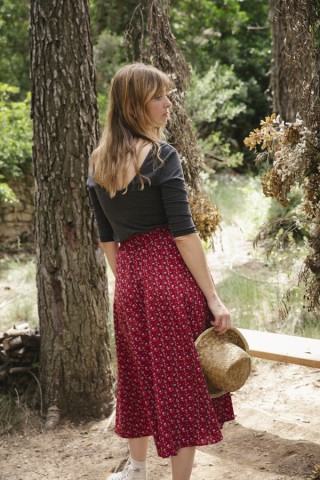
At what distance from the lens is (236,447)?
3.73 metres

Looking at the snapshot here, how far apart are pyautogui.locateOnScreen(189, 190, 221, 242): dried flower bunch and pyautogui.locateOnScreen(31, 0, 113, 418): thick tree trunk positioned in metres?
0.75

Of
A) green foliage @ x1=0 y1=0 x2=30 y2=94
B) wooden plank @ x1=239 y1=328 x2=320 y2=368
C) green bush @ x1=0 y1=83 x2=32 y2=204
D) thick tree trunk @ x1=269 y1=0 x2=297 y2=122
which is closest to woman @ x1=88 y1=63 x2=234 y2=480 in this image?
wooden plank @ x1=239 y1=328 x2=320 y2=368

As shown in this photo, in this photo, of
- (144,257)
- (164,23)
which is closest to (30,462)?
(144,257)

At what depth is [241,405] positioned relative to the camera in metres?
4.33

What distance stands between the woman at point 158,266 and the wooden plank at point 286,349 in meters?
0.86

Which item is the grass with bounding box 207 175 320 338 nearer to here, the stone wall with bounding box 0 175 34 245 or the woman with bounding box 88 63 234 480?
the woman with bounding box 88 63 234 480

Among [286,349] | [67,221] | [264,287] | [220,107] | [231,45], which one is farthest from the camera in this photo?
[231,45]

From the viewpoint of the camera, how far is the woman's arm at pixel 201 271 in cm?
254

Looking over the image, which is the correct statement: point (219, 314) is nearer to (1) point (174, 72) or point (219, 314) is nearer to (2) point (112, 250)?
(2) point (112, 250)

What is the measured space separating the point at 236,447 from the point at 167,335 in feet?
4.88

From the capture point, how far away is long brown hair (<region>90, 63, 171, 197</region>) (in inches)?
99.5

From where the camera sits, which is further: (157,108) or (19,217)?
(19,217)

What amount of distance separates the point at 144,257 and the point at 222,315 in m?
0.41

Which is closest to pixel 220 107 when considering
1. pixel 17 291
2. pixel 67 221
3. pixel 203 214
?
pixel 17 291
